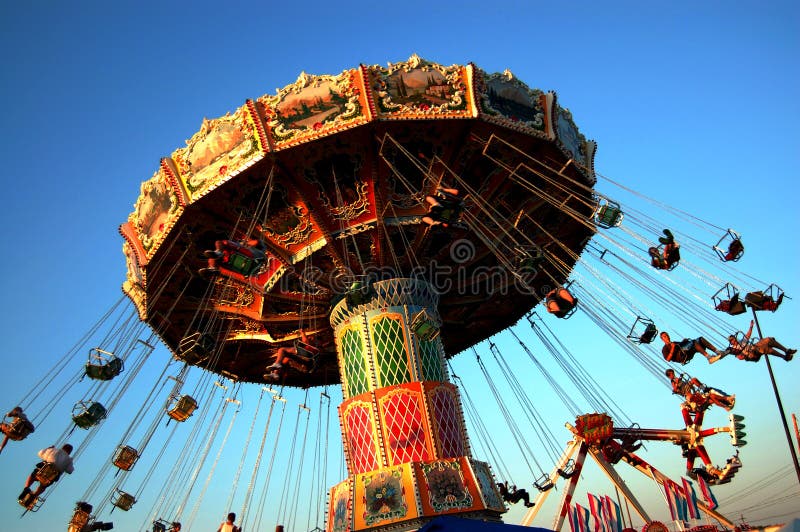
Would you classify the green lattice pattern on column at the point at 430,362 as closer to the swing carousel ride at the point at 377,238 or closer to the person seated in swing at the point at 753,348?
the swing carousel ride at the point at 377,238

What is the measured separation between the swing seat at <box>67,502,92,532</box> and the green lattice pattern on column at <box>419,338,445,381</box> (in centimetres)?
676

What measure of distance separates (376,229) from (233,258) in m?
3.09

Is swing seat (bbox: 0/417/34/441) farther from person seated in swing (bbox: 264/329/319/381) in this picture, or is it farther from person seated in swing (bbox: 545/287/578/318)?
person seated in swing (bbox: 545/287/578/318)

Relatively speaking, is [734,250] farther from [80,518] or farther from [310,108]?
[80,518]

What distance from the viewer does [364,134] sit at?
11.0m

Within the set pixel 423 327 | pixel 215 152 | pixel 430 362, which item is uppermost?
pixel 215 152

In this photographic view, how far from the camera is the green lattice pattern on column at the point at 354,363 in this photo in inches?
466

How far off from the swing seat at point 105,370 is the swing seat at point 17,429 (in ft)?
4.85

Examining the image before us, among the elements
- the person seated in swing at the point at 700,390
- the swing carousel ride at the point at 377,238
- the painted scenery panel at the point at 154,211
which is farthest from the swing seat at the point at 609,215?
the painted scenery panel at the point at 154,211

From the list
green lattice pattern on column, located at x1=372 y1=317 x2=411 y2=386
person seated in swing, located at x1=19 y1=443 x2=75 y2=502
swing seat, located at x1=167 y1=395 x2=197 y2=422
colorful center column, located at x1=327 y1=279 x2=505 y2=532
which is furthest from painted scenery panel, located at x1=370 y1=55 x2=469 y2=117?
person seated in swing, located at x1=19 y1=443 x2=75 y2=502

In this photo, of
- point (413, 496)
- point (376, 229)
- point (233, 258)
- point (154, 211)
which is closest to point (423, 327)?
point (376, 229)

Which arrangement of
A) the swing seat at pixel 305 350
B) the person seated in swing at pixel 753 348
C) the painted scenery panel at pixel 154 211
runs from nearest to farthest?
the person seated in swing at pixel 753 348 → the swing seat at pixel 305 350 → the painted scenery panel at pixel 154 211

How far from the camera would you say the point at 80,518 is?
1116 centimetres

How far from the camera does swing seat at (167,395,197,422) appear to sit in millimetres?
12789
